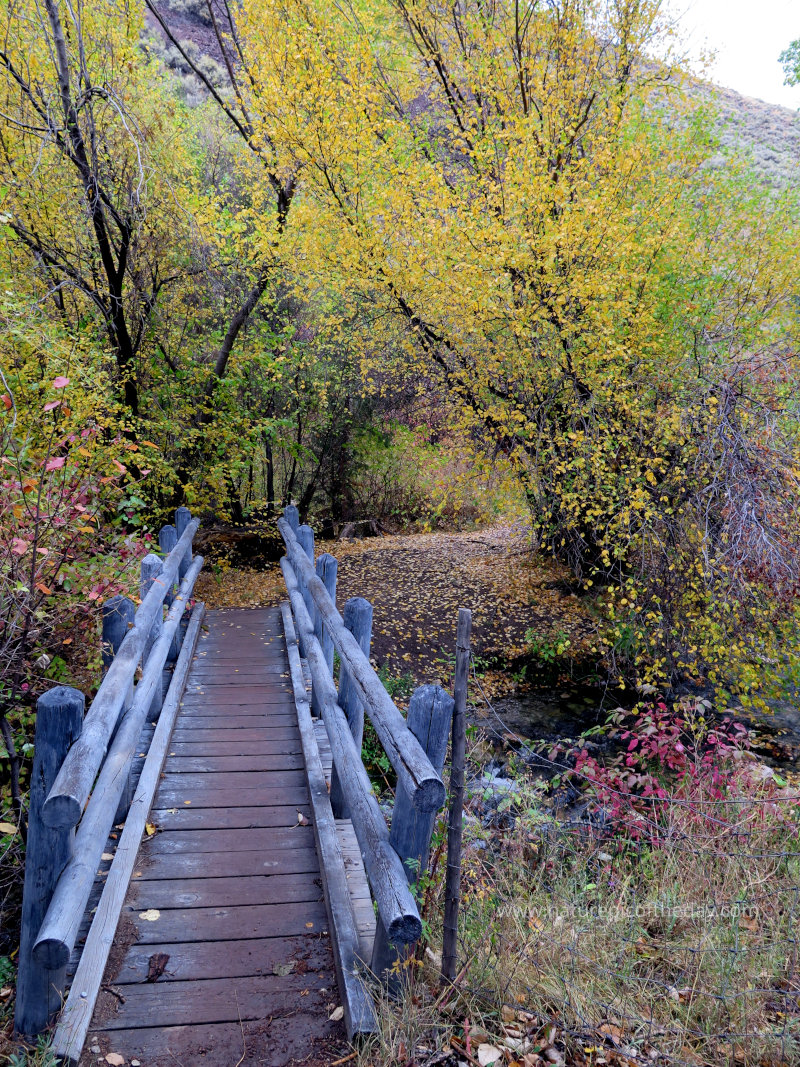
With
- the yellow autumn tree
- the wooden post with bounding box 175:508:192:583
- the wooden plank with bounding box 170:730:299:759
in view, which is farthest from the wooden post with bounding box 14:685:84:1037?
the yellow autumn tree

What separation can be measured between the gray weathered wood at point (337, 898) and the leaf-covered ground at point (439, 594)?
4.47 metres

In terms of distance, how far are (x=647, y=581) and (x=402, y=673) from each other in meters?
3.31

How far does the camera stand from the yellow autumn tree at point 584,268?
22.4 feet

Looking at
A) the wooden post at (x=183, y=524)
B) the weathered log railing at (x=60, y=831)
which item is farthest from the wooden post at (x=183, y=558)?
the weathered log railing at (x=60, y=831)

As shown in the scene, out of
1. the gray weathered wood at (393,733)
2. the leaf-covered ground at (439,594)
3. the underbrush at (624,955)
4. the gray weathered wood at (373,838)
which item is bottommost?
the leaf-covered ground at (439,594)

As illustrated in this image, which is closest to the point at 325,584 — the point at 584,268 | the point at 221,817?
the point at 221,817

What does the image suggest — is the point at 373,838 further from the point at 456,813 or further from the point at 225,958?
the point at 225,958

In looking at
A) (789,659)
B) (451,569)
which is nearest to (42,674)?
(789,659)

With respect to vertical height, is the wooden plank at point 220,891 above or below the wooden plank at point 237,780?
above

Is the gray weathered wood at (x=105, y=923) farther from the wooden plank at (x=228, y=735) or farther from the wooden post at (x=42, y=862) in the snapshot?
the wooden plank at (x=228, y=735)

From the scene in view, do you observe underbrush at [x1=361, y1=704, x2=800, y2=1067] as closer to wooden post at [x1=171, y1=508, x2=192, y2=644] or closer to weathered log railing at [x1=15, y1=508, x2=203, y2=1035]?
weathered log railing at [x1=15, y1=508, x2=203, y2=1035]

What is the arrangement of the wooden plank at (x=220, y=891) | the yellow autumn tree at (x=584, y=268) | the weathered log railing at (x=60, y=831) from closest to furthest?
the weathered log railing at (x=60, y=831)
the wooden plank at (x=220, y=891)
the yellow autumn tree at (x=584, y=268)

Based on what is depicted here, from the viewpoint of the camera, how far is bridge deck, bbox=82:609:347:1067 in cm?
246

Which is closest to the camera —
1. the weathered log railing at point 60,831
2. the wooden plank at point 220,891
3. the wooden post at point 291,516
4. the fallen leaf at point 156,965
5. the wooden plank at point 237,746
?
the weathered log railing at point 60,831
